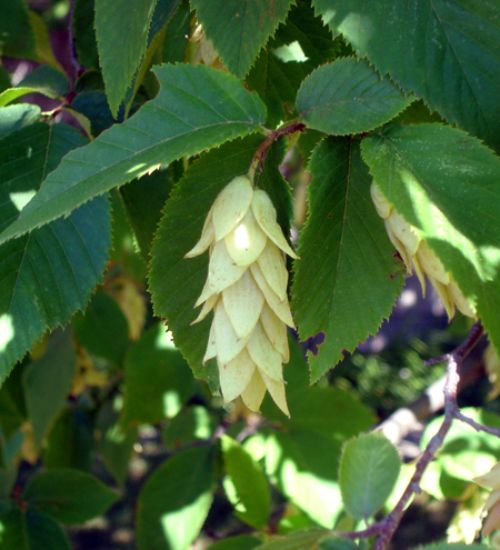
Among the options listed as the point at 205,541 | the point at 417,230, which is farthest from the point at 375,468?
the point at 205,541

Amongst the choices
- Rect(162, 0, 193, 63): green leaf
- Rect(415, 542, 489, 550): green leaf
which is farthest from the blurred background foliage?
Rect(415, 542, 489, 550): green leaf

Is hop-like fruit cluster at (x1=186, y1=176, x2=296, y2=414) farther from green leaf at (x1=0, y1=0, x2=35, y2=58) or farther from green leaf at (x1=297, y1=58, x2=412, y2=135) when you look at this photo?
green leaf at (x1=0, y1=0, x2=35, y2=58)

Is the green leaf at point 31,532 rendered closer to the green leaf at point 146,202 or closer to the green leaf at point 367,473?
the green leaf at point 367,473

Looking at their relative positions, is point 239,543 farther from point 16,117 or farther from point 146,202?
point 16,117

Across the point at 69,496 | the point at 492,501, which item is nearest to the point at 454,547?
the point at 492,501

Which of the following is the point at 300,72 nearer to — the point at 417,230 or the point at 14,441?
the point at 417,230

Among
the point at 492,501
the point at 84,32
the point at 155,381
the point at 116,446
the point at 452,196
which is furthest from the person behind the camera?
the point at 116,446
